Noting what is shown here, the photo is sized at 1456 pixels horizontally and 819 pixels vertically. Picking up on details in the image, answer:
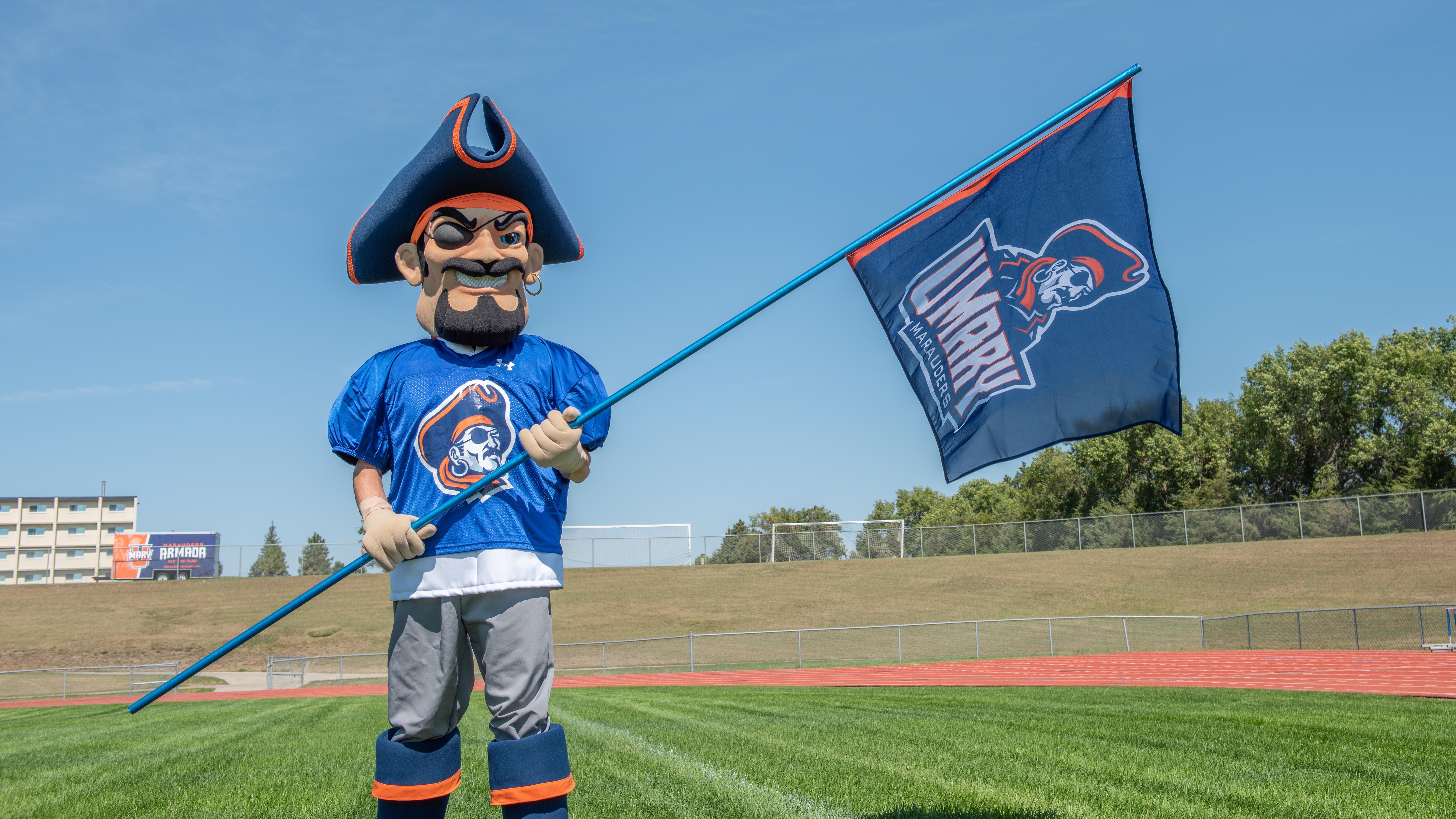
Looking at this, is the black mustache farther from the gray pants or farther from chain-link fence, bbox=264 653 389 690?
chain-link fence, bbox=264 653 389 690

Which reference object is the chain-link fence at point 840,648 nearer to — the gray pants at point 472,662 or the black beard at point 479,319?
the black beard at point 479,319

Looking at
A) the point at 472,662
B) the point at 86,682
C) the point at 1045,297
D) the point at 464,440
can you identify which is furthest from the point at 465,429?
the point at 86,682

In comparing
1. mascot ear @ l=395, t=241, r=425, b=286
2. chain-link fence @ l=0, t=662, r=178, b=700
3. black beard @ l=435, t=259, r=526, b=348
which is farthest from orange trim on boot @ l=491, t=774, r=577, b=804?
chain-link fence @ l=0, t=662, r=178, b=700

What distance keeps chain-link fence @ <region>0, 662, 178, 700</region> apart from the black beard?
2295 cm

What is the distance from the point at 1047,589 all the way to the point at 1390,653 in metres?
14.9

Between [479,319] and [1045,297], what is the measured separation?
8.68 ft

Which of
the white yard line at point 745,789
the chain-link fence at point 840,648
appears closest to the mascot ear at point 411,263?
the white yard line at point 745,789

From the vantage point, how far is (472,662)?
3.24 m

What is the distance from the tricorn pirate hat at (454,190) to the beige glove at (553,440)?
104cm

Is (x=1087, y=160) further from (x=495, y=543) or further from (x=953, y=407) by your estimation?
(x=495, y=543)

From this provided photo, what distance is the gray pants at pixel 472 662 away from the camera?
122 inches

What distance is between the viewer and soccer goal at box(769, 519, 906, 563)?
43.0m

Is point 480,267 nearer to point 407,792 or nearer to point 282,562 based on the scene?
point 407,792

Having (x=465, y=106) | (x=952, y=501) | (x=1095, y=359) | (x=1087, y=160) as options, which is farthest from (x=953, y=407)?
(x=952, y=501)
